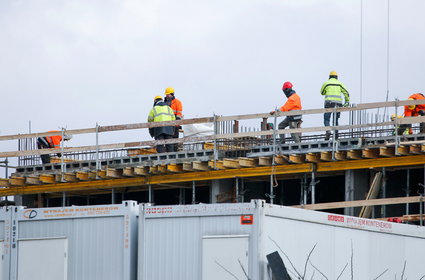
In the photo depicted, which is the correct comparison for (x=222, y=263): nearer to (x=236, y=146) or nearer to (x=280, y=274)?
(x=280, y=274)

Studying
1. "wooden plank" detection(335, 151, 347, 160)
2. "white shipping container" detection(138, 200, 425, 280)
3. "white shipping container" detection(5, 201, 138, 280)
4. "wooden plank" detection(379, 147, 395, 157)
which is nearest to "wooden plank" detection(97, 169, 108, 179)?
"wooden plank" detection(335, 151, 347, 160)

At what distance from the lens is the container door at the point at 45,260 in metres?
16.8

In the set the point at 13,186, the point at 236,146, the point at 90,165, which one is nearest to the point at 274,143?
the point at 236,146

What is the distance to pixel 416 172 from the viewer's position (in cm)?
2550

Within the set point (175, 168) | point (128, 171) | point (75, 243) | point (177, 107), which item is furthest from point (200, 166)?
point (75, 243)

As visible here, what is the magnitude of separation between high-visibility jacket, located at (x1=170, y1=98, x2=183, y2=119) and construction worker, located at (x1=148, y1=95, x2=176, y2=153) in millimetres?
1614

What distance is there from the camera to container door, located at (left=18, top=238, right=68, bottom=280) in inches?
663

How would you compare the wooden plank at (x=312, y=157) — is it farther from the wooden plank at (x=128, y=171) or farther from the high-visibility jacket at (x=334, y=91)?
the wooden plank at (x=128, y=171)

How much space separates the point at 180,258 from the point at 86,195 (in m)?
15.3

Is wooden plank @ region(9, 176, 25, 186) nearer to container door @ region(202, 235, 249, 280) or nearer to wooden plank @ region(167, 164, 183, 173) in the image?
wooden plank @ region(167, 164, 183, 173)

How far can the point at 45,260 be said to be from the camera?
55.4ft

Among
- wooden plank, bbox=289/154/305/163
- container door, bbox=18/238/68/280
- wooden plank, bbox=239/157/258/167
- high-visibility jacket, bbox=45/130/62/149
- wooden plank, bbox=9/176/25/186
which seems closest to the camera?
container door, bbox=18/238/68/280

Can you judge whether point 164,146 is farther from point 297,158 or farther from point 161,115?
point 297,158

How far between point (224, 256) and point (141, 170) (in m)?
12.0
